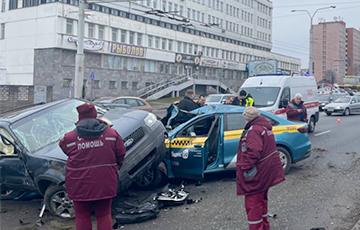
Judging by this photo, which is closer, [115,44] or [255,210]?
[255,210]

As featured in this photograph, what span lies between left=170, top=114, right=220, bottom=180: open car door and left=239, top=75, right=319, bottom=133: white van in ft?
17.6

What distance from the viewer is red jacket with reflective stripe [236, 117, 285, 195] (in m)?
4.79

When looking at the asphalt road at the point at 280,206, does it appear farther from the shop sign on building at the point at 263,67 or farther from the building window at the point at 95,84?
the building window at the point at 95,84

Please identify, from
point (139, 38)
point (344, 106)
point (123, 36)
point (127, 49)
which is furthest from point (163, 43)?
point (344, 106)

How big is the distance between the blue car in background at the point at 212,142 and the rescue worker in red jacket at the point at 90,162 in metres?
3.08

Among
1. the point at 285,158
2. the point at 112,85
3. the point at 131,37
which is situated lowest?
the point at 285,158

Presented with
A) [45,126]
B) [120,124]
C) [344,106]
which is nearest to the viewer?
[120,124]

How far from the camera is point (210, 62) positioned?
6150cm

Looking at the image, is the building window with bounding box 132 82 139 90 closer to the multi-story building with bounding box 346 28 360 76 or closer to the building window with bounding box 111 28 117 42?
the building window with bounding box 111 28 117 42

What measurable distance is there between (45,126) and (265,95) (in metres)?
8.60

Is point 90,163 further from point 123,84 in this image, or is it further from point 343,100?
point 123,84

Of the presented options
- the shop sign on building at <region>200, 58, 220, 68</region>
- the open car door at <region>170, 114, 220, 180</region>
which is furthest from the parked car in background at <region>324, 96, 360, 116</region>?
the shop sign on building at <region>200, 58, 220, 68</region>

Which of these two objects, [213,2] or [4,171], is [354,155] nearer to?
[4,171]

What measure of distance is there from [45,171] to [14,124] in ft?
3.95
